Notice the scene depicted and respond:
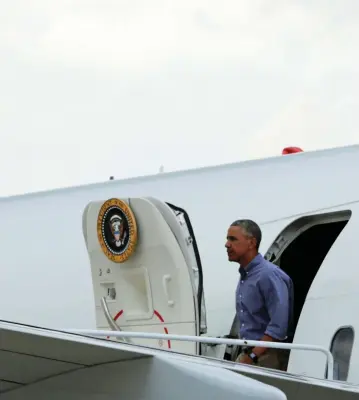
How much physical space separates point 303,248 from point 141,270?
5.22ft

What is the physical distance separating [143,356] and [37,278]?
576cm

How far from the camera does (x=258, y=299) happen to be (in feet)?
22.4

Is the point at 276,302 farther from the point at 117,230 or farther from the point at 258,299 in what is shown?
the point at 117,230

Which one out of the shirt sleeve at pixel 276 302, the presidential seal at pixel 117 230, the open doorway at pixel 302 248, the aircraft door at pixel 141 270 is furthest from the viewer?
the open doorway at pixel 302 248

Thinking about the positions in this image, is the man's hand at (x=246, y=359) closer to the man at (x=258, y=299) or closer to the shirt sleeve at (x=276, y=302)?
the man at (x=258, y=299)

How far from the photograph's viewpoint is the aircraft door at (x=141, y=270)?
7082 millimetres

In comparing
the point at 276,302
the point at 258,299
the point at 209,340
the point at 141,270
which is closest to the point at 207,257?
the point at 141,270

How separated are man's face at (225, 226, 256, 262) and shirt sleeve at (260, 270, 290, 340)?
0.86ft

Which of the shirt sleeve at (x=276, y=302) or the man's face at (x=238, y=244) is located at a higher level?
the man's face at (x=238, y=244)

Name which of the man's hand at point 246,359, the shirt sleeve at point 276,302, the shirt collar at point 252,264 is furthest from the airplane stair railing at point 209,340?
the shirt collar at point 252,264

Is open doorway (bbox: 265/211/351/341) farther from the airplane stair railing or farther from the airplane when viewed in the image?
Answer: the airplane stair railing

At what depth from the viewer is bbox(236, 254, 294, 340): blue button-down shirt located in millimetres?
6746

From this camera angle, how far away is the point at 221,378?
12.9ft

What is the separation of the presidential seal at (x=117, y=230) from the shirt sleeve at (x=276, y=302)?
1102 millimetres
